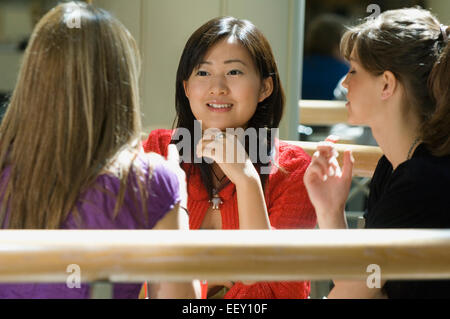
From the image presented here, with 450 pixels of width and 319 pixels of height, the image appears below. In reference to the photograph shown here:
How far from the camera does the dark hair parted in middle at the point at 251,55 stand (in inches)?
67.2

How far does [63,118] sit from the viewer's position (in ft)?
3.70

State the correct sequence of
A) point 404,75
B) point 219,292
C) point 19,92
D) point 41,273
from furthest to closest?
point 219,292
point 404,75
point 19,92
point 41,273

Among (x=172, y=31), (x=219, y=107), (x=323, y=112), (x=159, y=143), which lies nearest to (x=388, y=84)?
(x=219, y=107)

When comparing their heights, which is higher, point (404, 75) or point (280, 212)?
point (404, 75)

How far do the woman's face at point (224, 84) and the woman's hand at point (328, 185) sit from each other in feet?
0.99

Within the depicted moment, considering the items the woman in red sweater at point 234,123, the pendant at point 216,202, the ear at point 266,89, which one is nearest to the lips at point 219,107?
the woman in red sweater at point 234,123

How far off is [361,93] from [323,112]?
1244 mm

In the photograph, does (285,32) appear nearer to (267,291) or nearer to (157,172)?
(267,291)

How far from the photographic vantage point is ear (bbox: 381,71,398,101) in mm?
1492

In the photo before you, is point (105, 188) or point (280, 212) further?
point (280, 212)

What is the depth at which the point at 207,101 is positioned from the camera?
1.71m

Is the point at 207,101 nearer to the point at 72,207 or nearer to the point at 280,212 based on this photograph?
the point at 280,212
